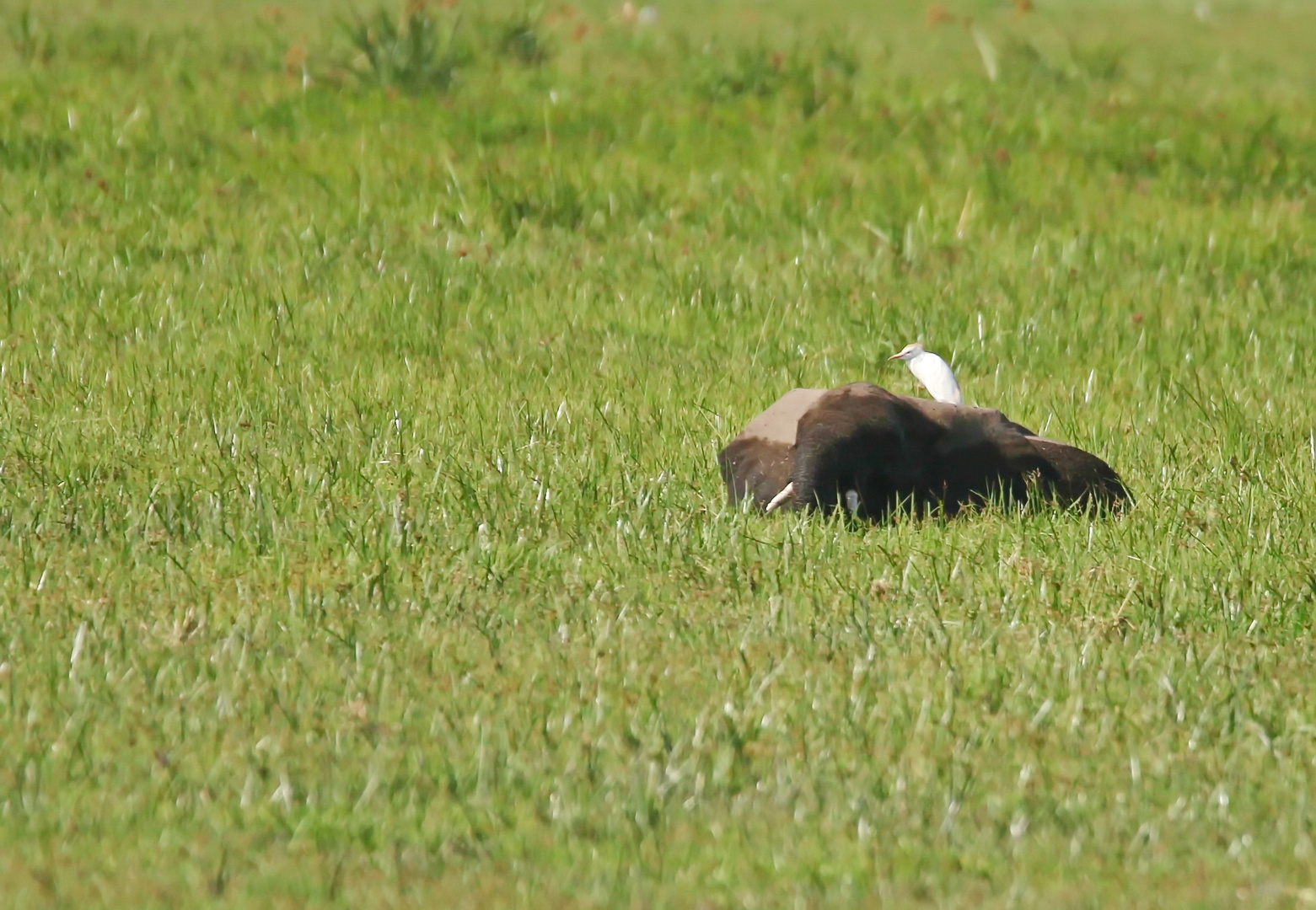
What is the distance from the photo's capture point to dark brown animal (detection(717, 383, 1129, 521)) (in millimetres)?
6188

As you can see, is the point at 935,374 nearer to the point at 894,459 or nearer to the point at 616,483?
the point at 894,459

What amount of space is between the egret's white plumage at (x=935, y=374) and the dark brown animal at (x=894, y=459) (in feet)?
1.99

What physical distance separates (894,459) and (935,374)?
3.44 ft

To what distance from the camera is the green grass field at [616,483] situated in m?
3.84

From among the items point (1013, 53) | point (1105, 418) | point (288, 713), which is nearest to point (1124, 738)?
point (288, 713)

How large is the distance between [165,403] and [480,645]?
9.59 feet

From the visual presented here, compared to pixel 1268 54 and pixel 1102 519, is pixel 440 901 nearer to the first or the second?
pixel 1102 519

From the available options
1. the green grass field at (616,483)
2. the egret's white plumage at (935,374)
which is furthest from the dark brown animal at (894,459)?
the egret's white plumage at (935,374)

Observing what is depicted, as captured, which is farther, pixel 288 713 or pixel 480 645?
pixel 480 645

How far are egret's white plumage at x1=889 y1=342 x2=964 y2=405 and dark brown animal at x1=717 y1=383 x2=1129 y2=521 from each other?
61cm

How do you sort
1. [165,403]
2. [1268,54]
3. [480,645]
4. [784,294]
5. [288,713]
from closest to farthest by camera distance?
[288,713] → [480,645] → [165,403] → [784,294] → [1268,54]

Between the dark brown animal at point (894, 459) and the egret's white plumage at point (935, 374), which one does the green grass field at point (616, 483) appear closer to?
the dark brown animal at point (894, 459)

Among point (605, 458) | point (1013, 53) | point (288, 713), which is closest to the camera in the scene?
point (288, 713)

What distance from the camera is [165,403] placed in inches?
286
